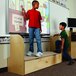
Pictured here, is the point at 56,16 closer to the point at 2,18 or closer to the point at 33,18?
the point at 33,18

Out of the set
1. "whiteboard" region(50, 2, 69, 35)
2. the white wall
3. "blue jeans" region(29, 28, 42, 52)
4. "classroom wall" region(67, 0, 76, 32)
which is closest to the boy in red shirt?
"blue jeans" region(29, 28, 42, 52)

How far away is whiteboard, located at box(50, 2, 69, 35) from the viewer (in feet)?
14.3

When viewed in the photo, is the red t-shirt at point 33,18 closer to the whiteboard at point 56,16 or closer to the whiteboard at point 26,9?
the whiteboard at point 26,9

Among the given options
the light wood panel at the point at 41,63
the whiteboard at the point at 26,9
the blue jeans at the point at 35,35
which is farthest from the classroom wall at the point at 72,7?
the blue jeans at the point at 35,35

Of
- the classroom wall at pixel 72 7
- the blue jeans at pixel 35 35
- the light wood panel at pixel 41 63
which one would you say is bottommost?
the light wood panel at pixel 41 63

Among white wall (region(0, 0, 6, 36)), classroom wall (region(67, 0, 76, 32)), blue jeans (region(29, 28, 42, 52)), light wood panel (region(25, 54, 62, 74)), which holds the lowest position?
light wood panel (region(25, 54, 62, 74))

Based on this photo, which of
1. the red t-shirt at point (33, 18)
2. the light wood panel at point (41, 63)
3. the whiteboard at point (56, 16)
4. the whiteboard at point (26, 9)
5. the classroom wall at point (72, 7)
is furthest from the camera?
the classroom wall at point (72, 7)

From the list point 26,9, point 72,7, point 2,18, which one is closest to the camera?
point 2,18

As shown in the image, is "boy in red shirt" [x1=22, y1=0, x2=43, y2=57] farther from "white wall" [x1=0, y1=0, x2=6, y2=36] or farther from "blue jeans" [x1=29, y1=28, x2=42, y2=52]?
"white wall" [x1=0, y1=0, x2=6, y2=36]

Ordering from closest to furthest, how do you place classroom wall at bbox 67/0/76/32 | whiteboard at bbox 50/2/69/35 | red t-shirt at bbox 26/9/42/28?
red t-shirt at bbox 26/9/42/28 < whiteboard at bbox 50/2/69/35 < classroom wall at bbox 67/0/76/32

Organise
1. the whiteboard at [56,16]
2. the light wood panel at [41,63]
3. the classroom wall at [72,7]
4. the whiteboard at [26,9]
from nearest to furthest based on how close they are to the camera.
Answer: the light wood panel at [41,63] → the whiteboard at [26,9] → the whiteboard at [56,16] → the classroom wall at [72,7]

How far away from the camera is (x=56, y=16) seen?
4.58 m

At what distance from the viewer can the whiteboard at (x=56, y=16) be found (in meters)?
4.37

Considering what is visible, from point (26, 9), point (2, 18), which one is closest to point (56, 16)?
point (26, 9)
